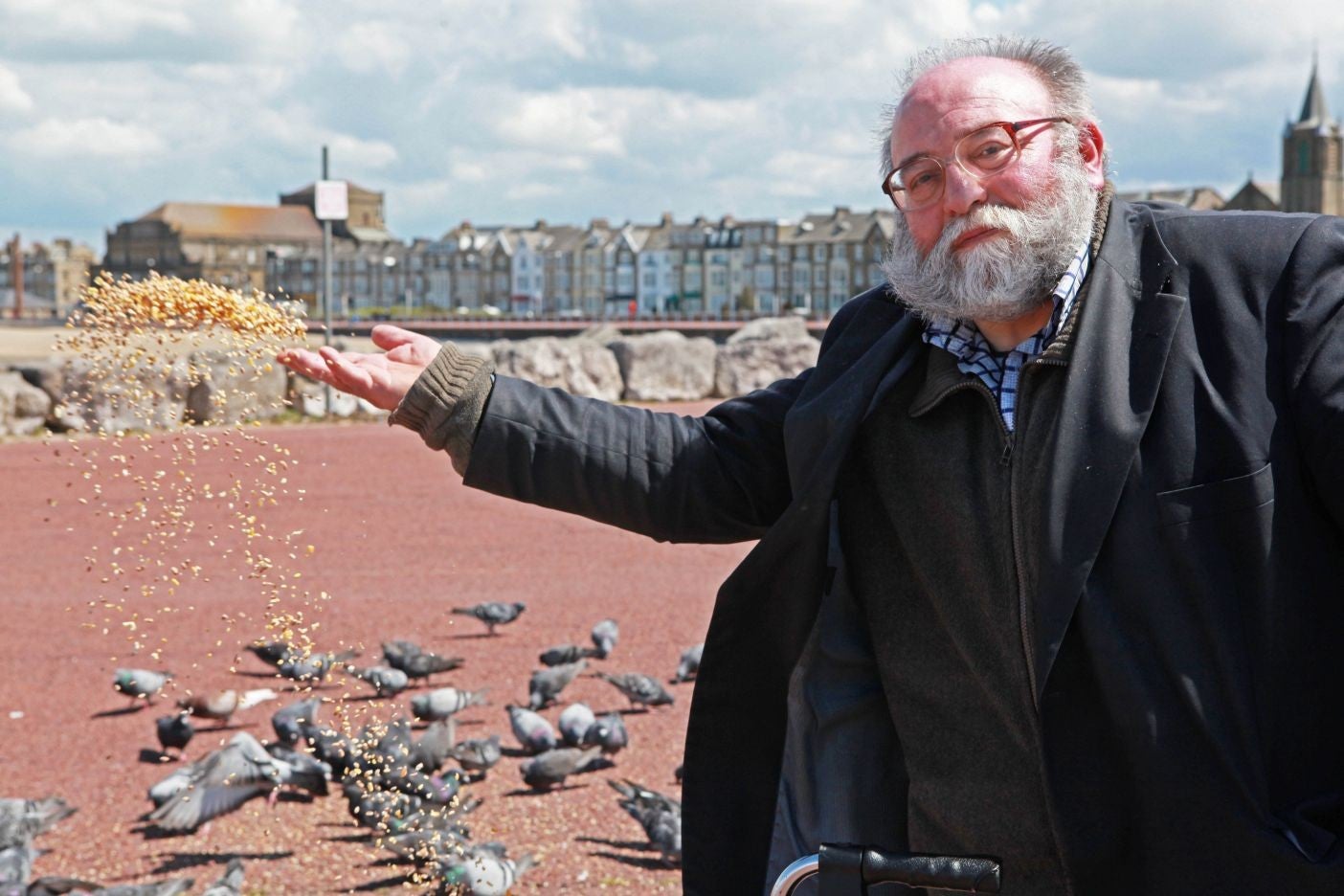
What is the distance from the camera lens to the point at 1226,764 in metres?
2.49

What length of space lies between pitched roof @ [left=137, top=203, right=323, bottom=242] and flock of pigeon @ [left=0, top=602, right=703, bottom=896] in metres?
155

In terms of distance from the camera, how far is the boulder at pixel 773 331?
2725 cm

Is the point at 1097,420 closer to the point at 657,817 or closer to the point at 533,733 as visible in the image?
the point at 657,817

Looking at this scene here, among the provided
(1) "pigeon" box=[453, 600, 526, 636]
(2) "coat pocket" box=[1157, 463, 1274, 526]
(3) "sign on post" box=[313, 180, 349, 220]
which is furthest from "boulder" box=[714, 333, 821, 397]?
(2) "coat pocket" box=[1157, 463, 1274, 526]

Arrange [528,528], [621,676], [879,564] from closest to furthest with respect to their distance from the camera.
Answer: [879,564] < [621,676] < [528,528]

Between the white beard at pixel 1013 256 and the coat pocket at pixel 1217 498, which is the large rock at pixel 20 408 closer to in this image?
the white beard at pixel 1013 256

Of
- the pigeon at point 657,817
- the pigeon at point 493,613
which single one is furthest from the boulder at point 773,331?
the pigeon at point 657,817

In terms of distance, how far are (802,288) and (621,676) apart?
352 ft

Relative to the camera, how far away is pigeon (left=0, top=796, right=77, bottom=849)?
5.27m

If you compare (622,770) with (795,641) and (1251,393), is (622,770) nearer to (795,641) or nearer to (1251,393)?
(795,641)

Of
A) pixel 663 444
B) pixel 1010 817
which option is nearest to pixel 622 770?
pixel 663 444

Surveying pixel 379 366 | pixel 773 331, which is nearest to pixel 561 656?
pixel 379 366

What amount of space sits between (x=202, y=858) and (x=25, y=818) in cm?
65

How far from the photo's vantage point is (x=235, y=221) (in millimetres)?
157500
